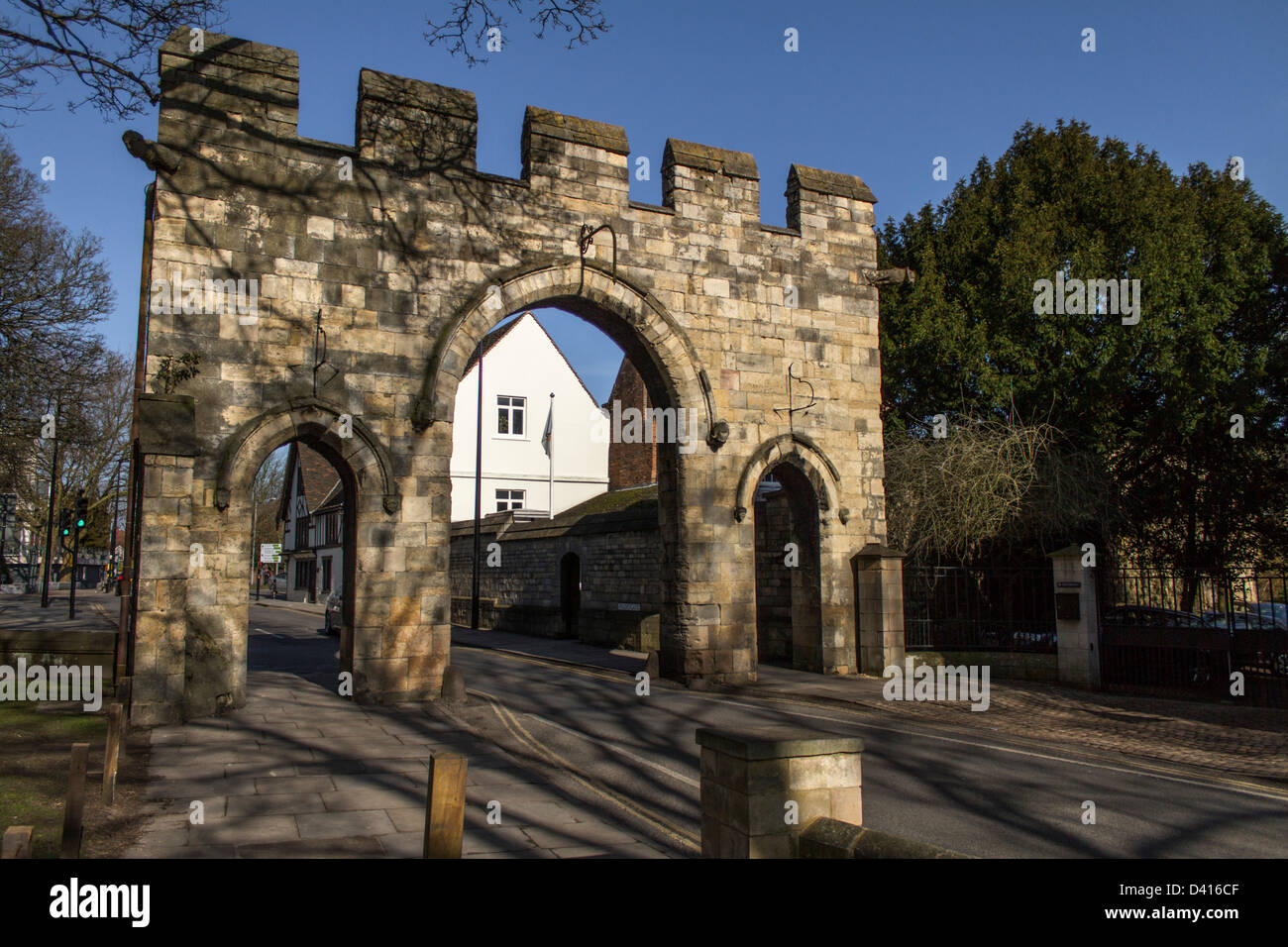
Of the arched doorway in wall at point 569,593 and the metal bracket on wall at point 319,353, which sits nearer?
the metal bracket on wall at point 319,353

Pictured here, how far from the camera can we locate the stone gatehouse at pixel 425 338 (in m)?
10.3

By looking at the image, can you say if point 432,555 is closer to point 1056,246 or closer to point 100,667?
point 100,667

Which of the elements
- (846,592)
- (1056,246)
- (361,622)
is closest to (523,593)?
(846,592)

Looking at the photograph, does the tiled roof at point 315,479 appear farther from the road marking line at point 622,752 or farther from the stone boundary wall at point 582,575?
the road marking line at point 622,752

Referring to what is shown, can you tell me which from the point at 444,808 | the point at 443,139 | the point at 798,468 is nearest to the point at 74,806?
the point at 444,808

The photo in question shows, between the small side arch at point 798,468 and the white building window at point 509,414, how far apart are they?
70.4 ft

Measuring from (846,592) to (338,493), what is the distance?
32.9m

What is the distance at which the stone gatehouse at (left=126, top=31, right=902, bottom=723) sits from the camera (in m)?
10.3

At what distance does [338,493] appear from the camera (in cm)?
4191

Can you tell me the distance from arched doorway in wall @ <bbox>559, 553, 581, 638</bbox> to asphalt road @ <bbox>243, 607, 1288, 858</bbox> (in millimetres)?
11024

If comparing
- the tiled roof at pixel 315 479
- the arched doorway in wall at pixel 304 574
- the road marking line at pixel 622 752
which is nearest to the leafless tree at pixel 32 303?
the arched doorway in wall at pixel 304 574

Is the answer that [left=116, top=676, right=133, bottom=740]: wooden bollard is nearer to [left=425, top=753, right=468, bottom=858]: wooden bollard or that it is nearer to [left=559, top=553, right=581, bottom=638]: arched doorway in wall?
[left=425, top=753, right=468, bottom=858]: wooden bollard

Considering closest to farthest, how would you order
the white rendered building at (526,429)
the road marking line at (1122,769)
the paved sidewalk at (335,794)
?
1. the paved sidewalk at (335,794)
2. the road marking line at (1122,769)
3. the white rendered building at (526,429)

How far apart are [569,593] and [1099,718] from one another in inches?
579
